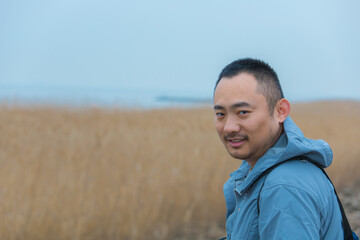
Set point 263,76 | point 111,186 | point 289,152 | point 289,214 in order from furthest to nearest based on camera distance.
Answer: point 111,186 → point 263,76 → point 289,152 → point 289,214

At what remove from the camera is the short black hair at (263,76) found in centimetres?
124

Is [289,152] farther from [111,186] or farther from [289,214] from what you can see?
[111,186]

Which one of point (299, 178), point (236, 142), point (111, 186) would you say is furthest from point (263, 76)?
point (111, 186)

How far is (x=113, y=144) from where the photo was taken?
14.9 ft

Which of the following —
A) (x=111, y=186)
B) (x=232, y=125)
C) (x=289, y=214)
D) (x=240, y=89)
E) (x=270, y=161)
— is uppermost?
(x=240, y=89)

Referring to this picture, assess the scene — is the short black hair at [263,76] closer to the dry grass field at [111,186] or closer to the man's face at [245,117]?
the man's face at [245,117]

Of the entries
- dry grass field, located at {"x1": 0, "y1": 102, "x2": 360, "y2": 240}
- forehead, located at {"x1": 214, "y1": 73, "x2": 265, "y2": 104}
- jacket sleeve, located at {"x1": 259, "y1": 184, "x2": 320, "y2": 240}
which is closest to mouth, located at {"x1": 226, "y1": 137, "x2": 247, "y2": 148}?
forehead, located at {"x1": 214, "y1": 73, "x2": 265, "y2": 104}

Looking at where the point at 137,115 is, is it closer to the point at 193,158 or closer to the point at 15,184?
the point at 193,158

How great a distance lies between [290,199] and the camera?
100cm

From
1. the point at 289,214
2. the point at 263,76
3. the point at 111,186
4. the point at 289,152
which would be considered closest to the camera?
the point at 289,214

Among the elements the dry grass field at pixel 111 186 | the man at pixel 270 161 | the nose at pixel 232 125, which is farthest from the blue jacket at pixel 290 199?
the dry grass field at pixel 111 186

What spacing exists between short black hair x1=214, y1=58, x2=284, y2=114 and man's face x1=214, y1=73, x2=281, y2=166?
17mm

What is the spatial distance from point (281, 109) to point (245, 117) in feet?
0.47

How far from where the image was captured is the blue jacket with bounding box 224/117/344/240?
3.26 feet
